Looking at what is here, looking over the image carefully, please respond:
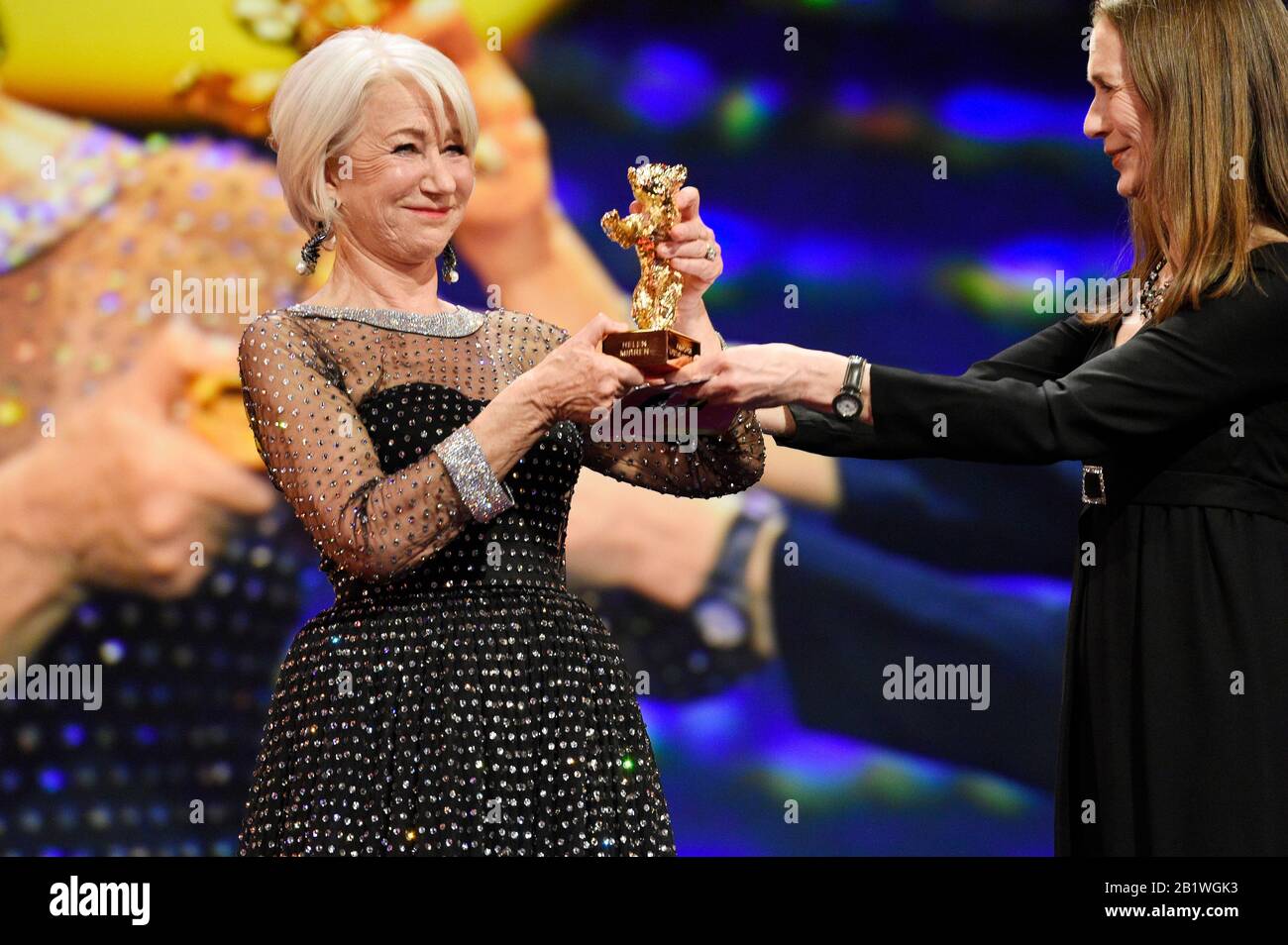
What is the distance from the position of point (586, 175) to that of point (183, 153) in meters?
0.92

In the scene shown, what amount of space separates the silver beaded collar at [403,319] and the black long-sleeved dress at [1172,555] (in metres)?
0.57

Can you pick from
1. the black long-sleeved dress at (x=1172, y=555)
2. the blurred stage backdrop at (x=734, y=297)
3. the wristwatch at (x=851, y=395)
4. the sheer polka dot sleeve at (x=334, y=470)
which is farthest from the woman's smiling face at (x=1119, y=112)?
the blurred stage backdrop at (x=734, y=297)

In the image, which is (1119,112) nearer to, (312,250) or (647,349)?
(647,349)

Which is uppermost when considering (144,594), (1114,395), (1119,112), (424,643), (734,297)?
(734,297)

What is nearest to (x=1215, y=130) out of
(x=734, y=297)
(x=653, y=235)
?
(x=653, y=235)

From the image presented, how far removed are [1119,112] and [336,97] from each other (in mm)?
991

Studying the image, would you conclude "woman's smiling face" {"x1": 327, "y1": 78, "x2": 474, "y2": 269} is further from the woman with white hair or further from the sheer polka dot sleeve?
the sheer polka dot sleeve

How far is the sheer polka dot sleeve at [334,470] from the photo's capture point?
178 centimetres

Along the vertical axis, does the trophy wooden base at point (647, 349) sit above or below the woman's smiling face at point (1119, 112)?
below

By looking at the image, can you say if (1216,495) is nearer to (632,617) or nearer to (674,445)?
(674,445)

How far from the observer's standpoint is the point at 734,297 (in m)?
3.56

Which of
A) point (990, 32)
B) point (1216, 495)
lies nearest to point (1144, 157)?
point (1216, 495)

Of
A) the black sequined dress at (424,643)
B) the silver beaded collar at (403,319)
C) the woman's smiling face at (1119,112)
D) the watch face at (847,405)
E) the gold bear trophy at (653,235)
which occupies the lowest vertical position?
the black sequined dress at (424,643)

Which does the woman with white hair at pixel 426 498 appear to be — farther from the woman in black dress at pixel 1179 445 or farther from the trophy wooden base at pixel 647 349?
the woman in black dress at pixel 1179 445
